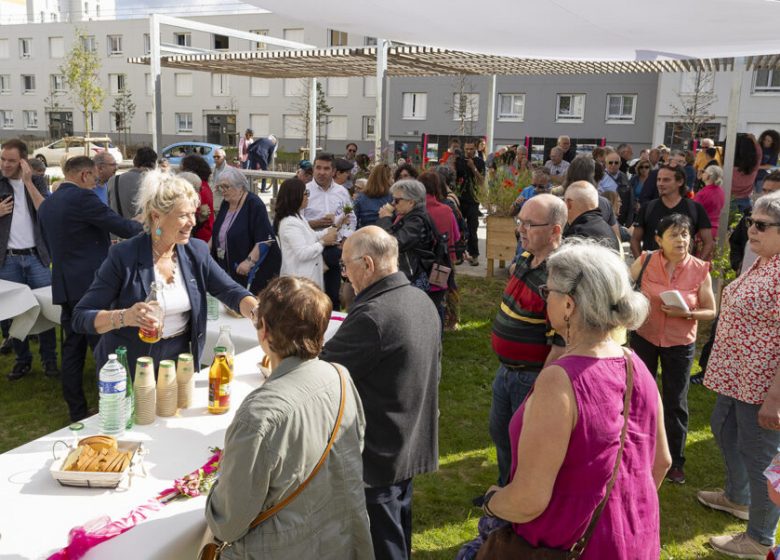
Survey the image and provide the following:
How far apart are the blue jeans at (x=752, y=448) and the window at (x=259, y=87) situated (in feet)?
123

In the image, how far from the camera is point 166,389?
281 centimetres

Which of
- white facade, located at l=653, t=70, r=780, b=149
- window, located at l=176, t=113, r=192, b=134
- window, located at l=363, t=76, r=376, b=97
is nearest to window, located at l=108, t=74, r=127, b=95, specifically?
window, located at l=176, t=113, r=192, b=134

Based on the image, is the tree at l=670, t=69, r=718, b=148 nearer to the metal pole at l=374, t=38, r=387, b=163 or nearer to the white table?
the metal pole at l=374, t=38, r=387, b=163

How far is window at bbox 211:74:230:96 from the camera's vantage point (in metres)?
38.3

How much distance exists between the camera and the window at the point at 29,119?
1713 inches

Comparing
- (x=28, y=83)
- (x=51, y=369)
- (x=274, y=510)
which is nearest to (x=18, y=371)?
(x=51, y=369)

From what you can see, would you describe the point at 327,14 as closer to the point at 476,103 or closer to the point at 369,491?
the point at 369,491

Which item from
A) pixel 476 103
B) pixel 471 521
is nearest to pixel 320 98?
pixel 476 103

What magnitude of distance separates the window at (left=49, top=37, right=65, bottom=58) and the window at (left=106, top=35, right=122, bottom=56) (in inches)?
138

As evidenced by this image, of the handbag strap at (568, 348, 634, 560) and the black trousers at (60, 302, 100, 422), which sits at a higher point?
the handbag strap at (568, 348, 634, 560)

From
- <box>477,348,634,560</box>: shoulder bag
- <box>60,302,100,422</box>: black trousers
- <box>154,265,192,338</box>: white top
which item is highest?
<box>154,265,192,338</box>: white top

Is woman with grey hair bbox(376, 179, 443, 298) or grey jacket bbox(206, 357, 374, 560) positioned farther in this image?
woman with grey hair bbox(376, 179, 443, 298)

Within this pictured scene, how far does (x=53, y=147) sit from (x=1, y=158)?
1116 inches

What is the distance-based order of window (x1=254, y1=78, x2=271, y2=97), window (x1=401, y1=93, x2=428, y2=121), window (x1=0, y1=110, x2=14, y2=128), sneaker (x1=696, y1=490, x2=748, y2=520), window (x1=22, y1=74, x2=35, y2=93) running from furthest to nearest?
1. window (x1=0, y1=110, x2=14, y2=128)
2. window (x1=22, y1=74, x2=35, y2=93)
3. window (x1=254, y1=78, x2=271, y2=97)
4. window (x1=401, y1=93, x2=428, y2=121)
5. sneaker (x1=696, y1=490, x2=748, y2=520)
